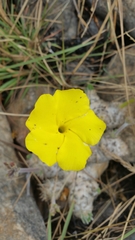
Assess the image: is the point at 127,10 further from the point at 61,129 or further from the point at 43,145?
the point at 43,145

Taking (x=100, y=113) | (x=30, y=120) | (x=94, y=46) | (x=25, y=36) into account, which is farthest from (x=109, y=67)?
(x=30, y=120)

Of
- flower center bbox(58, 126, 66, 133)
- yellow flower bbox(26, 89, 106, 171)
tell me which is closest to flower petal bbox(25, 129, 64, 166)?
yellow flower bbox(26, 89, 106, 171)

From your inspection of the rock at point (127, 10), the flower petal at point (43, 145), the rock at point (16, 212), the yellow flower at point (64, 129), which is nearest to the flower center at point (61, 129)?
the yellow flower at point (64, 129)

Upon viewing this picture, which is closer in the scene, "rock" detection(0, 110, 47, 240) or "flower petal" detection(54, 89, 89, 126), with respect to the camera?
"flower petal" detection(54, 89, 89, 126)

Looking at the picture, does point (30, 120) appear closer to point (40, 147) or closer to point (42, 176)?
point (40, 147)

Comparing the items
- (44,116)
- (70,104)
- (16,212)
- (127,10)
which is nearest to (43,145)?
(44,116)

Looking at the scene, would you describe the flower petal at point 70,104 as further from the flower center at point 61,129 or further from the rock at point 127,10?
the rock at point 127,10

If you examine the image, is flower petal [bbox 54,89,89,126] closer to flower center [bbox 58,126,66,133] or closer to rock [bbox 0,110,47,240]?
flower center [bbox 58,126,66,133]
